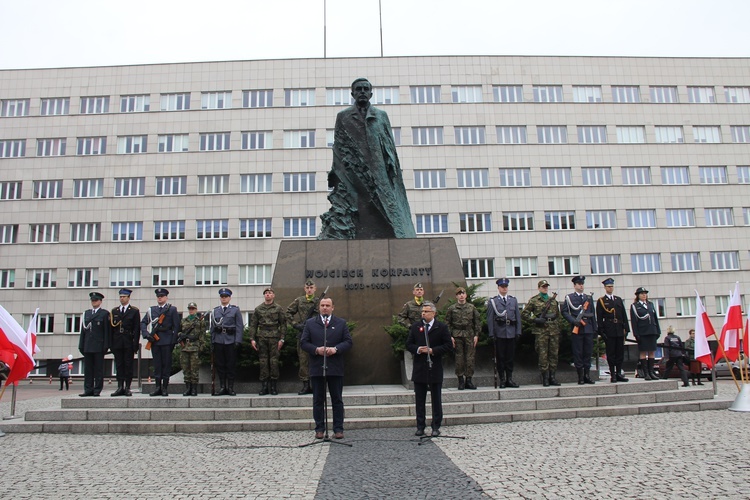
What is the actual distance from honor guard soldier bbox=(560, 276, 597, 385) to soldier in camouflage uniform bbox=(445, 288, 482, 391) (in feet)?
6.05

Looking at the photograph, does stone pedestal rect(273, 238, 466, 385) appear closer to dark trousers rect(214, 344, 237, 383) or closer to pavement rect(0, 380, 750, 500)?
dark trousers rect(214, 344, 237, 383)

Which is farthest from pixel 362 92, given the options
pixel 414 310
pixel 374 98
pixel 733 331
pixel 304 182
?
pixel 374 98

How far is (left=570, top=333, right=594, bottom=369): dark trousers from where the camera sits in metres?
11.8

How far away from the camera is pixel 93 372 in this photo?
12.0m

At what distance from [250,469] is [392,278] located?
711 cm

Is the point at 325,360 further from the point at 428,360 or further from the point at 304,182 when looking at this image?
the point at 304,182

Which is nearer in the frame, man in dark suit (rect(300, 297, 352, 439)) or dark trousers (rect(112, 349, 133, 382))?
man in dark suit (rect(300, 297, 352, 439))

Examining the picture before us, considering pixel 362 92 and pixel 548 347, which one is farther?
pixel 362 92

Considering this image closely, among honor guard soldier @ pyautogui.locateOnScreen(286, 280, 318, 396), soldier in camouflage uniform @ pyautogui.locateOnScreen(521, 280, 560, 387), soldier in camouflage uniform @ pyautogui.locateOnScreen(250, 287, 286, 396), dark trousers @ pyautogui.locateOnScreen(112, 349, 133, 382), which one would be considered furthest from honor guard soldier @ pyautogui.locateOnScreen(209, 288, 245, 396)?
soldier in camouflage uniform @ pyautogui.locateOnScreen(521, 280, 560, 387)

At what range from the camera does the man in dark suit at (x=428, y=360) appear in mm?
8641

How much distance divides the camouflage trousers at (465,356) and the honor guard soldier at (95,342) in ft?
22.0

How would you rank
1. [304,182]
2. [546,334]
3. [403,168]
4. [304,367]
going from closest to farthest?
[304,367] < [546,334] < [304,182] < [403,168]

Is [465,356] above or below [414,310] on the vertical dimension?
below

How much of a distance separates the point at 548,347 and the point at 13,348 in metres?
9.69
